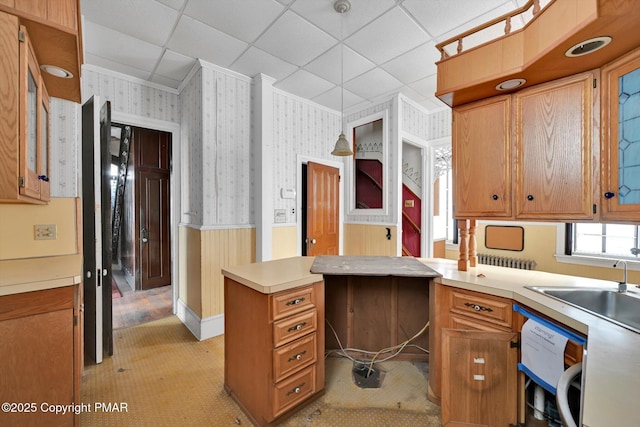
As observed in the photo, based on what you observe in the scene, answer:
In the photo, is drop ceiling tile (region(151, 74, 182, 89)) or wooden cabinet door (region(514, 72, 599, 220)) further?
drop ceiling tile (region(151, 74, 182, 89))

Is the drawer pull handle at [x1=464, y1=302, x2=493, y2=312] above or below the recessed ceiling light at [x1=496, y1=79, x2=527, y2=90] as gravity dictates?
below

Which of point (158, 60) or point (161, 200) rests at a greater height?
point (158, 60)

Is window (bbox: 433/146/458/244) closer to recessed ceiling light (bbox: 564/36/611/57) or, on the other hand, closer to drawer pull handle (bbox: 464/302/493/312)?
drawer pull handle (bbox: 464/302/493/312)

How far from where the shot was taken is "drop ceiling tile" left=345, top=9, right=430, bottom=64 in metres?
2.36

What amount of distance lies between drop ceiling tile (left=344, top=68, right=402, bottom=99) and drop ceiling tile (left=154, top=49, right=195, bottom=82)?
1.85 m

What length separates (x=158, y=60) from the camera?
2848 mm

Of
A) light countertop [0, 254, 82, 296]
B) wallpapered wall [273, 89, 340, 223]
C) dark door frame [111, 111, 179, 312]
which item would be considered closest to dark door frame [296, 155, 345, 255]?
wallpapered wall [273, 89, 340, 223]

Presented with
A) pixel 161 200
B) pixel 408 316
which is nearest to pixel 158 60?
pixel 161 200

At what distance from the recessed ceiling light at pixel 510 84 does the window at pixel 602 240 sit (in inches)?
84.6

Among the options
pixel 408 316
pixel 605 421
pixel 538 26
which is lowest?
pixel 408 316

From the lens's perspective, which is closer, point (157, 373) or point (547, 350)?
point (547, 350)

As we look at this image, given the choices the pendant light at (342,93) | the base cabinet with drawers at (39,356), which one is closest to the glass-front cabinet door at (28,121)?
the base cabinet with drawers at (39,356)

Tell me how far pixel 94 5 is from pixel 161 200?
309 cm

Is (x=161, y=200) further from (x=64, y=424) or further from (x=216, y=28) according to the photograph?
(x=64, y=424)
